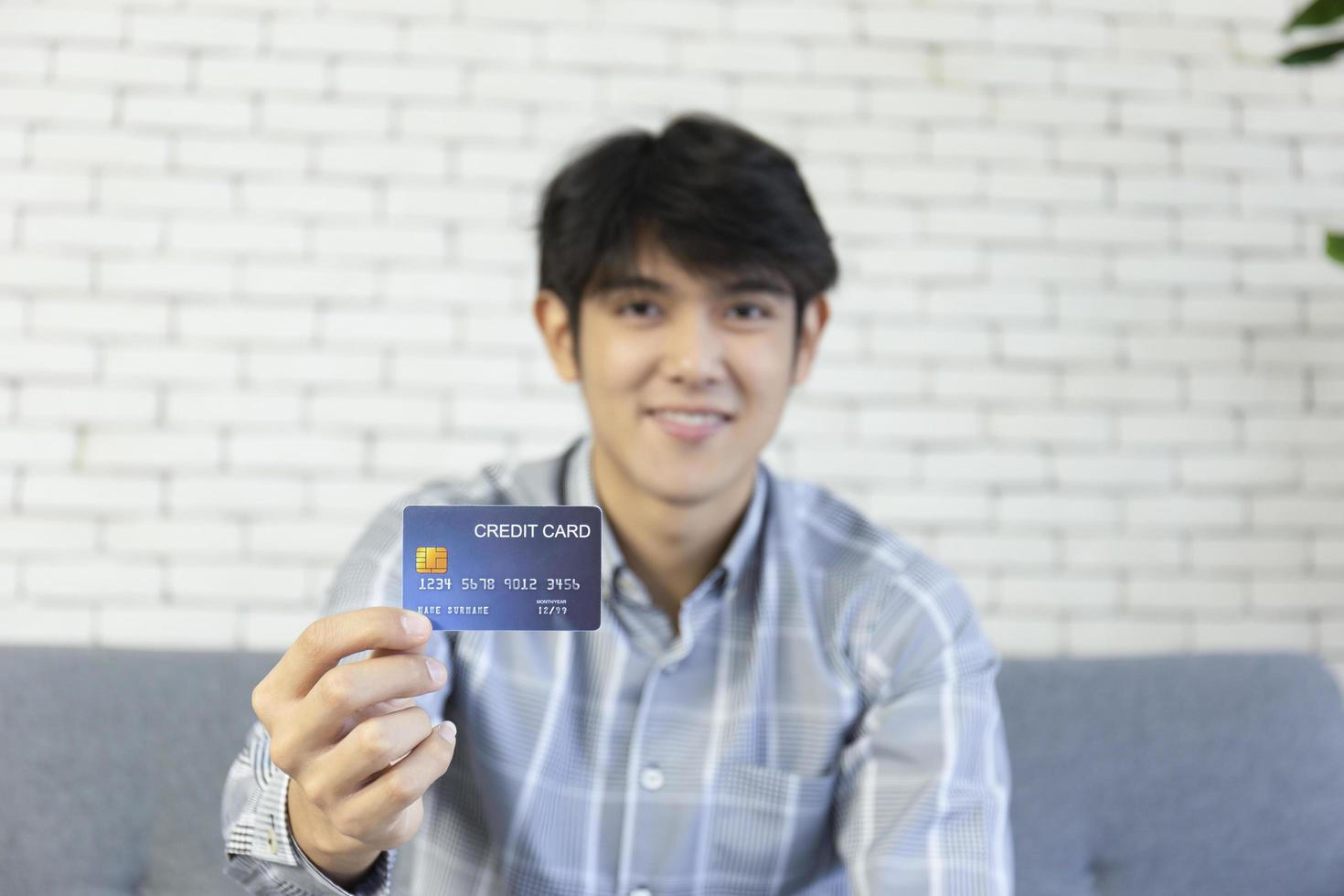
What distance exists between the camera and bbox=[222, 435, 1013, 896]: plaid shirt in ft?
4.46

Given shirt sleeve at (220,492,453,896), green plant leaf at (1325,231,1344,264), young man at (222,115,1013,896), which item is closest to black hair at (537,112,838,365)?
young man at (222,115,1013,896)

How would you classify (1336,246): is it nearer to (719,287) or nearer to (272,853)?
(719,287)

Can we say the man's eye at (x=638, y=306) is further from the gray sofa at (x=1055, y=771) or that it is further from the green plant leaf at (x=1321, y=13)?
the green plant leaf at (x=1321, y=13)

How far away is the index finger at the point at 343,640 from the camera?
2.98 ft

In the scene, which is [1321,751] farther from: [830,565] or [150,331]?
[150,331]

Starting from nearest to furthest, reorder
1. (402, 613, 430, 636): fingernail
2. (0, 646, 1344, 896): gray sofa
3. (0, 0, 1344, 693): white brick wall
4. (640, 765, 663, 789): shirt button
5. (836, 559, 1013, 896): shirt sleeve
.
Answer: (402, 613, 430, 636): fingernail
(836, 559, 1013, 896): shirt sleeve
(640, 765, 663, 789): shirt button
(0, 646, 1344, 896): gray sofa
(0, 0, 1344, 693): white brick wall

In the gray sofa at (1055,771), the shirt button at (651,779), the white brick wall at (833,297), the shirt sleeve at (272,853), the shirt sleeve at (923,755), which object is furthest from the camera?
the white brick wall at (833,297)

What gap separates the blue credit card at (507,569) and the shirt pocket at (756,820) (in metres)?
0.55

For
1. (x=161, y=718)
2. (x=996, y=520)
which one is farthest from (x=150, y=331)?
(x=996, y=520)

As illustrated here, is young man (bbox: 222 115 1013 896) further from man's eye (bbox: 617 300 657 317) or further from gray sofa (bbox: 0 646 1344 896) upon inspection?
gray sofa (bbox: 0 646 1344 896)

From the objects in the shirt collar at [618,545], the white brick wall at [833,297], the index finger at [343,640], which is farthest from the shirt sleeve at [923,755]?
the white brick wall at [833,297]

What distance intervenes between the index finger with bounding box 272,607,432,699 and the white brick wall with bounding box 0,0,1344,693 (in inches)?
54.1

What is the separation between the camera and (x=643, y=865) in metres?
1.38

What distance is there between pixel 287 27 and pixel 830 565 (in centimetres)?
165
